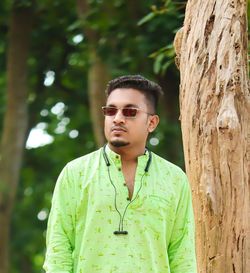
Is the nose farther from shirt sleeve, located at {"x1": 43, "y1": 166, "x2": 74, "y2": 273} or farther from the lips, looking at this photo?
shirt sleeve, located at {"x1": 43, "y1": 166, "x2": 74, "y2": 273}

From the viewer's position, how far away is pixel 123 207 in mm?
4684

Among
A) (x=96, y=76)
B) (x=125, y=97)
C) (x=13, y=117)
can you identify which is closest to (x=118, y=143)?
A: (x=125, y=97)

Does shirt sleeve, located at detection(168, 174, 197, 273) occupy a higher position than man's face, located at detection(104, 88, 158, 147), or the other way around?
man's face, located at detection(104, 88, 158, 147)

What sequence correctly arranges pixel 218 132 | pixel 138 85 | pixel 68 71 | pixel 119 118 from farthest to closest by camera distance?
pixel 68 71, pixel 218 132, pixel 138 85, pixel 119 118

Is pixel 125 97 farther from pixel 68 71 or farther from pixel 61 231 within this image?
pixel 68 71

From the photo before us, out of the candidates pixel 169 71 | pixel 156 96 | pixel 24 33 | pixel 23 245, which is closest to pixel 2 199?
pixel 24 33

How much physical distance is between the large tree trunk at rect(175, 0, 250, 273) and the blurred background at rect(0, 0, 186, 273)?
2731mm

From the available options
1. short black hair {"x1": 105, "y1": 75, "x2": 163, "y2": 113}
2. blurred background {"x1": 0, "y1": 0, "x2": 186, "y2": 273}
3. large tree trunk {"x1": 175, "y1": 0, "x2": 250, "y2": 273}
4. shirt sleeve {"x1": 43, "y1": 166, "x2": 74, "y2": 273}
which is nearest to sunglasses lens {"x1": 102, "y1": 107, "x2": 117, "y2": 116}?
short black hair {"x1": 105, "y1": 75, "x2": 163, "y2": 113}

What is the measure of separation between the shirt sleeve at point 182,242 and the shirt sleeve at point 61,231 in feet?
1.57

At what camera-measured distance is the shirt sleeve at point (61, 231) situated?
4637 mm

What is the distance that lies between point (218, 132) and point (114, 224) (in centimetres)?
156

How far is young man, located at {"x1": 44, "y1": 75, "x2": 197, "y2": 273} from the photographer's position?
465 cm

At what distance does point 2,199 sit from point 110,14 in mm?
3931

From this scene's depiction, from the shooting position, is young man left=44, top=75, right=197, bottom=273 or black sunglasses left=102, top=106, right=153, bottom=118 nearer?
young man left=44, top=75, right=197, bottom=273
